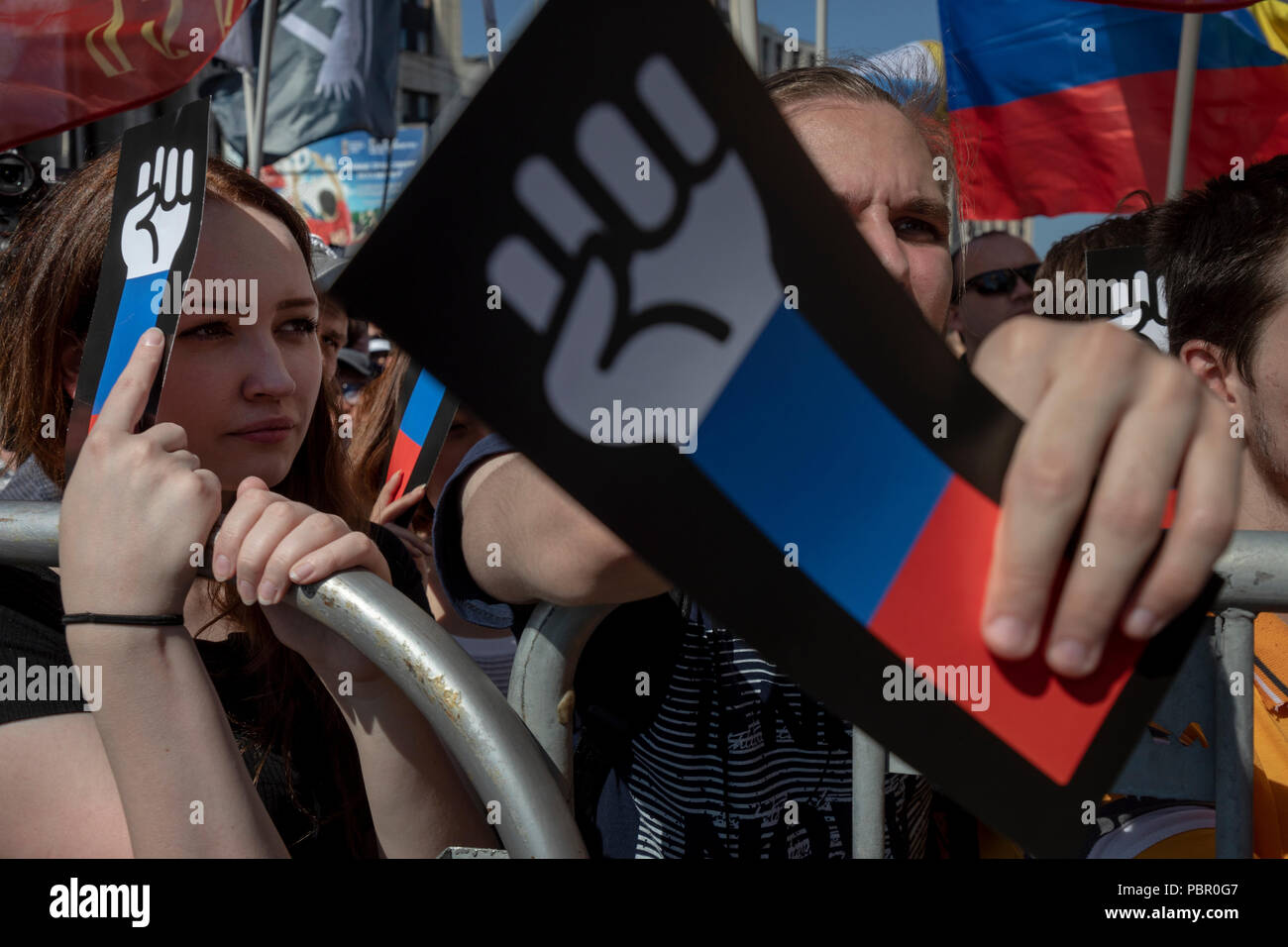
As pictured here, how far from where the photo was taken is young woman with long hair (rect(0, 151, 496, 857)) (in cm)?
103

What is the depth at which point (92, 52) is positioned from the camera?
11.8ft

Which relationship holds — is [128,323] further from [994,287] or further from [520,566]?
[994,287]

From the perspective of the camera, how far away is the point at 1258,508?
164cm

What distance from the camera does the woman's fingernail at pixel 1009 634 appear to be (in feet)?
2.13

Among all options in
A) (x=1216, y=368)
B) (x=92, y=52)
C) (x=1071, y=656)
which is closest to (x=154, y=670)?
(x=1071, y=656)

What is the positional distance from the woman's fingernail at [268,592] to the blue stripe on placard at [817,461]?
47 centimetres

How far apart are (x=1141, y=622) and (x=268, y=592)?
0.68m

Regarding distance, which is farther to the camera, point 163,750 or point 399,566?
point 399,566

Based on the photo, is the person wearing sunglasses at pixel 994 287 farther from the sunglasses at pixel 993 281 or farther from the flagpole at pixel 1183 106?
the flagpole at pixel 1183 106

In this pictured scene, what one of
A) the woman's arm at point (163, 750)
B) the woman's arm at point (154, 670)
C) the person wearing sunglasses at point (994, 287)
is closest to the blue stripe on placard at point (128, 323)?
the woman's arm at point (154, 670)
